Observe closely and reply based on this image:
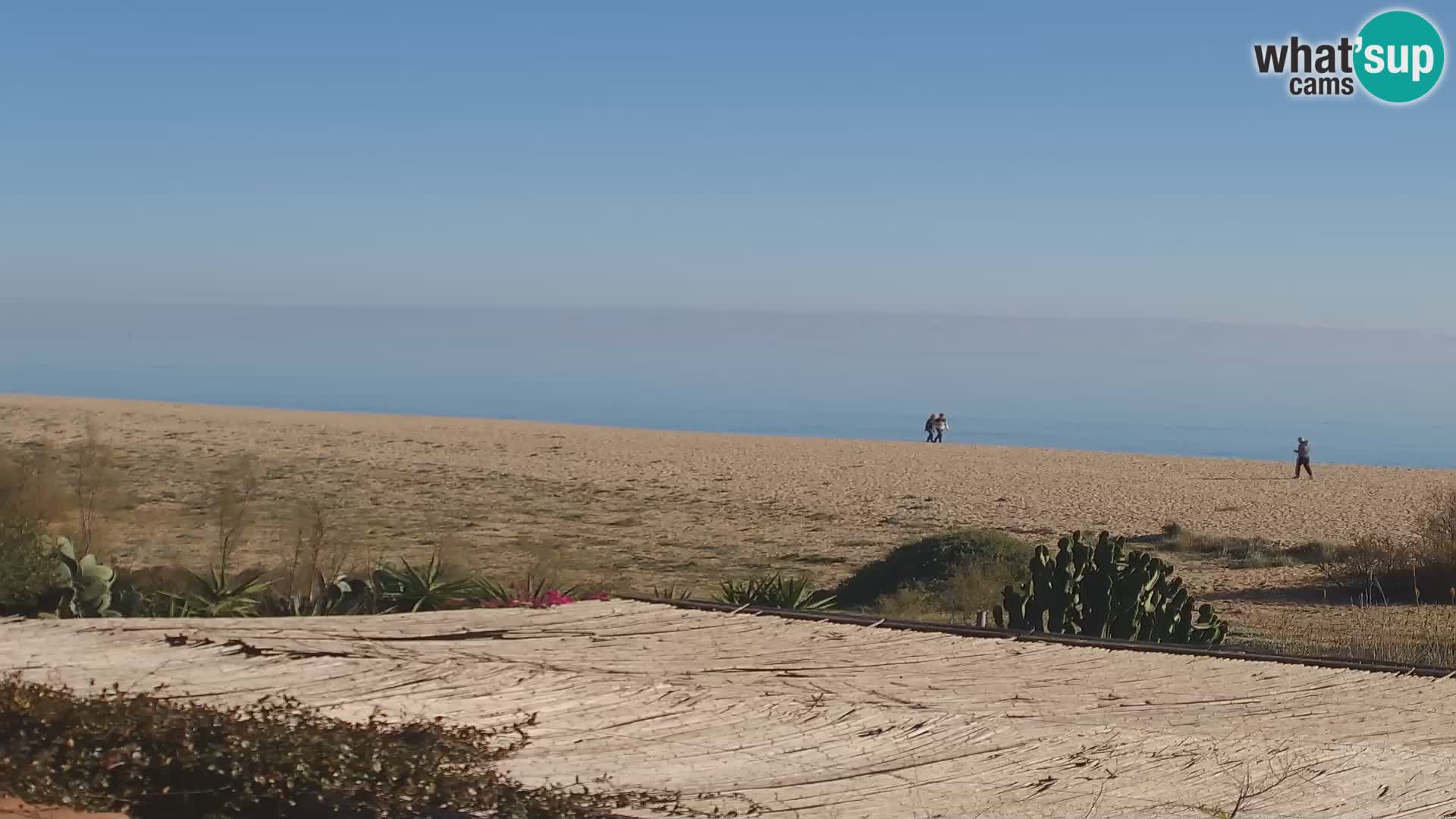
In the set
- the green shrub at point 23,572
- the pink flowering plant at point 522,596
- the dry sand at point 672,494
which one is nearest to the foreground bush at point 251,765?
the pink flowering plant at point 522,596

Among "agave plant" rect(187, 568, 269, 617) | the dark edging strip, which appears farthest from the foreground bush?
"agave plant" rect(187, 568, 269, 617)

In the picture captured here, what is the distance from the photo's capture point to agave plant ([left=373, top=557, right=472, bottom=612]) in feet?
37.0

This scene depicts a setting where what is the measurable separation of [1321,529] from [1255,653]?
23.6 m

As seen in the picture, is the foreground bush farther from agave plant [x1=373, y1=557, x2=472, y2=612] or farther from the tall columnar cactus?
the tall columnar cactus

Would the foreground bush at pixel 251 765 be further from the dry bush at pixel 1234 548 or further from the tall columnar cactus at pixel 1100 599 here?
the dry bush at pixel 1234 548

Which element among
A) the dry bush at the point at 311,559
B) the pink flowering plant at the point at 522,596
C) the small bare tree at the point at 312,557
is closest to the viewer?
the pink flowering plant at the point at 522,596

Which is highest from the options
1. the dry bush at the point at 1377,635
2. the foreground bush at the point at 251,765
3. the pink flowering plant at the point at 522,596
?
the pink flowering plant at the point at 522,596

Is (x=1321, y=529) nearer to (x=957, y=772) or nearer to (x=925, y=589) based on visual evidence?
(x=925, y=589)

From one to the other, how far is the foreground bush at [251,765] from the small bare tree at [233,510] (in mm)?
5050

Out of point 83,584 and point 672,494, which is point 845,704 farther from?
point 672,494

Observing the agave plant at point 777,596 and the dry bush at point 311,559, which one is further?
the agave plant at point 777,596

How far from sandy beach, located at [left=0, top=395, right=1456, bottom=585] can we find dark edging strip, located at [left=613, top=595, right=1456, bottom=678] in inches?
418

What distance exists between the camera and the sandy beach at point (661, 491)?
2522 centimetres

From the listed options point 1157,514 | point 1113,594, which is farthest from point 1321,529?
point 1113,594
